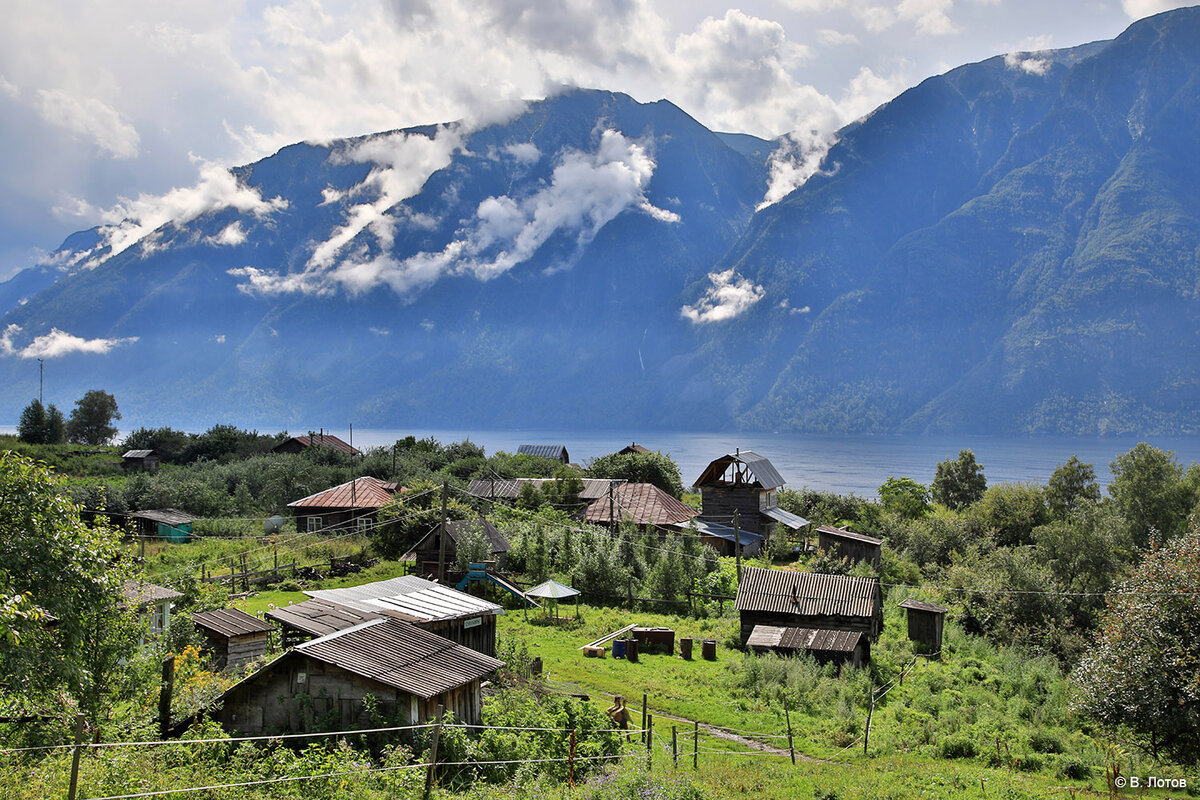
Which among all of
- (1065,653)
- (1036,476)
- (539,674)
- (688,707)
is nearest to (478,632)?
(539,674)

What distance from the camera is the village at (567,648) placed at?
17.2m

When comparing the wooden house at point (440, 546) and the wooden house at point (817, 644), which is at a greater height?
the wooden house at point (440, 546)

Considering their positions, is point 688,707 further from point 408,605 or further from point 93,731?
point 93,731

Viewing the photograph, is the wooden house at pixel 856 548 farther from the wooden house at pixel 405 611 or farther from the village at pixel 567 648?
the wooden house at pixel 405 611

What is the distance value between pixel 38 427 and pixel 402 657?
116 meters

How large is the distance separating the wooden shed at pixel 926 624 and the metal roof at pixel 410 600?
2273 centimetres

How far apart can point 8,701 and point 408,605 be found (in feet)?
38.2

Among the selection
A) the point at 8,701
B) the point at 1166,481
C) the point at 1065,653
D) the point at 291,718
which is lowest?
the point at 1065,653

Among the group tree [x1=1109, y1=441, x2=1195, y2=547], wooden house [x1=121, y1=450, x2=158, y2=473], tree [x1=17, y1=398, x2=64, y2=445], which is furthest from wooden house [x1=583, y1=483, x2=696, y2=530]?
tree [x1=17, y1=398, x2=64, y2=445]

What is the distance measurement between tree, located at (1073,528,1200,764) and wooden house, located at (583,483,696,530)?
37.8 m

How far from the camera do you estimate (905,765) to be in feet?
68.2

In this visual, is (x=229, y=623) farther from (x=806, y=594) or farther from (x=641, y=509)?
(x=641, y=509)

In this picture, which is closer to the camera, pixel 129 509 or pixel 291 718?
pixel 291 718

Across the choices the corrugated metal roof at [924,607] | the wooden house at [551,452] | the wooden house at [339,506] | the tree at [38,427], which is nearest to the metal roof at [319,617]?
the corrugated metal roof at [924,607]
